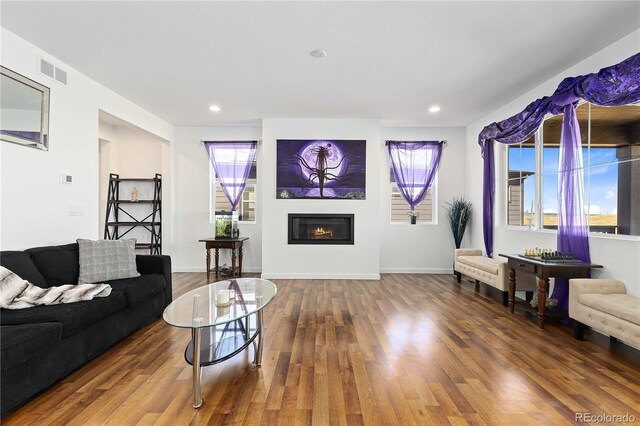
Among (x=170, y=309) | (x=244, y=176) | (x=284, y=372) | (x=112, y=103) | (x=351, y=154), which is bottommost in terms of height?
(x=284, y=372)

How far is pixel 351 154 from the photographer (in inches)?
213

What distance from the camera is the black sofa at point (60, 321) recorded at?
1753 millimetres

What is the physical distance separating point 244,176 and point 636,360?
5.60 meters

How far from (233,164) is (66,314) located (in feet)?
13.4

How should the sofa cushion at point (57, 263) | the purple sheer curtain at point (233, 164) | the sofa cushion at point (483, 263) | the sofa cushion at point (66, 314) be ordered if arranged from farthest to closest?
the purple sheer curtain at point (233, 164) < the sofa cushion at point (483, 263) < the sofa cushion at point (57, 263) < the sofa cushion at point (66, 314)

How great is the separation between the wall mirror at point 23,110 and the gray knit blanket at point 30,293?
1.31 meters

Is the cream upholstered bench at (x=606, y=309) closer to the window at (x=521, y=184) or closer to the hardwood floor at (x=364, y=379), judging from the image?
the hardwood floor at (x=364, y=379)

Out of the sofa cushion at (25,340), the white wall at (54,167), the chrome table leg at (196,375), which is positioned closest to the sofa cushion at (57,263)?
the white wall at (54,167)

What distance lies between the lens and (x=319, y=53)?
3.09 m

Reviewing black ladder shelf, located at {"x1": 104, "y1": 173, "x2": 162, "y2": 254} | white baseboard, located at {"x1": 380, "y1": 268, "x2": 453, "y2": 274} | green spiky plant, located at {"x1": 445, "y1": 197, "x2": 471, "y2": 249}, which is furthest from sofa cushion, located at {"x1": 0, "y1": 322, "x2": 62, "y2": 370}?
green spiky plant, located at {"x1": 445, "y1": 197, "x2": 471, "y2": 249}

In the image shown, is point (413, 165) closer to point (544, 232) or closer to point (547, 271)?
point (544, 232)

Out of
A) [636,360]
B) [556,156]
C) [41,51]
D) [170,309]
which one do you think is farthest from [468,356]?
[41,51]

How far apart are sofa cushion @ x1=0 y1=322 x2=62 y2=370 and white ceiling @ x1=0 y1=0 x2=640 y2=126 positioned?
2426 mm

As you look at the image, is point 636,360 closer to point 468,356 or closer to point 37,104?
point 468,356
